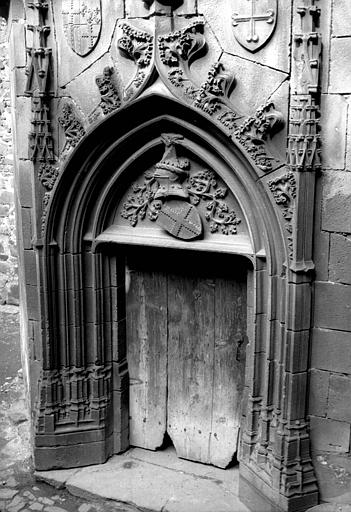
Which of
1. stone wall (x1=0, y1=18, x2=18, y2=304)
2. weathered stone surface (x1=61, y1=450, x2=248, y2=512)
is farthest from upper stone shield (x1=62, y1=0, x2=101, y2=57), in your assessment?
stone wall (x1=0, y1=18, x2=18, y2=304)

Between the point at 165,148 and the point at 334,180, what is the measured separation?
138cm

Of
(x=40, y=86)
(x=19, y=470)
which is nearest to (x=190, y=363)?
(x=19, y=470)

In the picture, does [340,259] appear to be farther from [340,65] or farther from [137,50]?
[137,50]

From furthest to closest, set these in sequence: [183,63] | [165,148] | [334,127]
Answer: [165,148]
[183,63]
[334,127]

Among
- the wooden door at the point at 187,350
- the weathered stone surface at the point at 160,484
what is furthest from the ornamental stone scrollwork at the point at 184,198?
the weathered stone surface at the point at 160,484

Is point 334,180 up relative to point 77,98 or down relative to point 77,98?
down

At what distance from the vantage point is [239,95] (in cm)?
481

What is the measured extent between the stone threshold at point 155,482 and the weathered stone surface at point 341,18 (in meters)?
3.70

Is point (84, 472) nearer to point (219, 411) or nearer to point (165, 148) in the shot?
point (219, 411)

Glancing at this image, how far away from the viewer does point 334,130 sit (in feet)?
15.0

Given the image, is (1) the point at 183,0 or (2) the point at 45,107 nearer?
(1) the point at 183,0

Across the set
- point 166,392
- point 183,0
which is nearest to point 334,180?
point 183,0

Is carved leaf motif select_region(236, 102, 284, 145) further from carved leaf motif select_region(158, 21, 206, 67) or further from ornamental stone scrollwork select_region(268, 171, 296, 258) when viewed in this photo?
carved leaf motif select_region(158, 21, 206, 67)

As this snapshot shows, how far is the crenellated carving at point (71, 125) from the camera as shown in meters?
5.33
